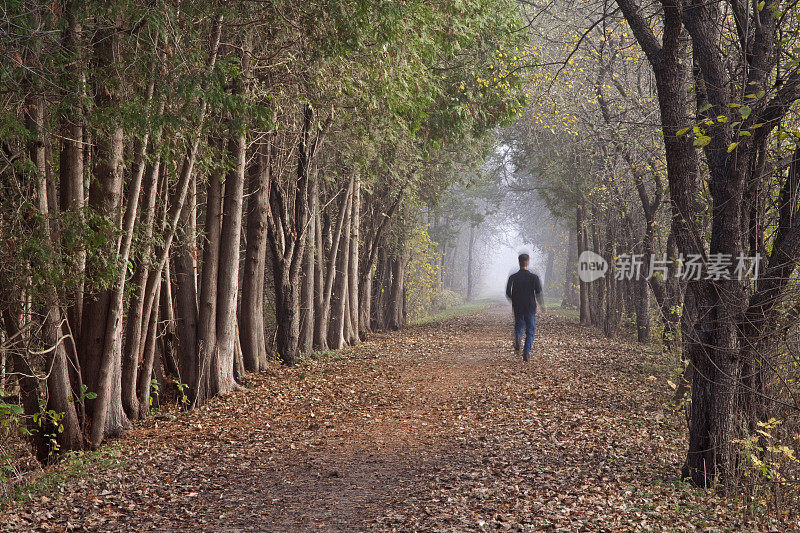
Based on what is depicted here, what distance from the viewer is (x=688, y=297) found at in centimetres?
1014

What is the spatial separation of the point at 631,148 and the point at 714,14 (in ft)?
27.5

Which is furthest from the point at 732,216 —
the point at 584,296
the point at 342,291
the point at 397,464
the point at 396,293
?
the point at 584,296

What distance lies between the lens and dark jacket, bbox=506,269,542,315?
13.0m

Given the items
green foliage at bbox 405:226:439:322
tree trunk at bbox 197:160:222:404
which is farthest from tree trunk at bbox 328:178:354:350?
tree trunk at bbox 197:160:222:404

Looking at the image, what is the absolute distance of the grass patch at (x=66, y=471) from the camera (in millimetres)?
5766

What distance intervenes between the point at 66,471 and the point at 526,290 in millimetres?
9028

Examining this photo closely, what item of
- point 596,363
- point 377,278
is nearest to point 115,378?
point 596,363

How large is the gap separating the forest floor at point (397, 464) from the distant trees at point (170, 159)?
99 centimetres

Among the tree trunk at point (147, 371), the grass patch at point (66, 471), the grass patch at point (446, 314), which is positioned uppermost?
the tree trunk at point (147, 371)

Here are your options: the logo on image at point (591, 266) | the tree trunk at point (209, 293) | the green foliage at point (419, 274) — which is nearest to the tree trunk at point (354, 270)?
the green foliage at point (419, 274)

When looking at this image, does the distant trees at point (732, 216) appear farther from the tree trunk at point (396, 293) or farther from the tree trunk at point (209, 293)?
the tree trunk at point (396, 293)

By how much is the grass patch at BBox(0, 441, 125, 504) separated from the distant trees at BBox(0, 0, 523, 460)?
33 cm

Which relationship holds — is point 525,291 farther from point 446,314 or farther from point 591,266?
point 446,314

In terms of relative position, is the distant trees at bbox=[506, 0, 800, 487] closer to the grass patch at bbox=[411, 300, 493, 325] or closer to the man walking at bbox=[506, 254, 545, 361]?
the man walking at bbox=[506, 254, 545, 361]
